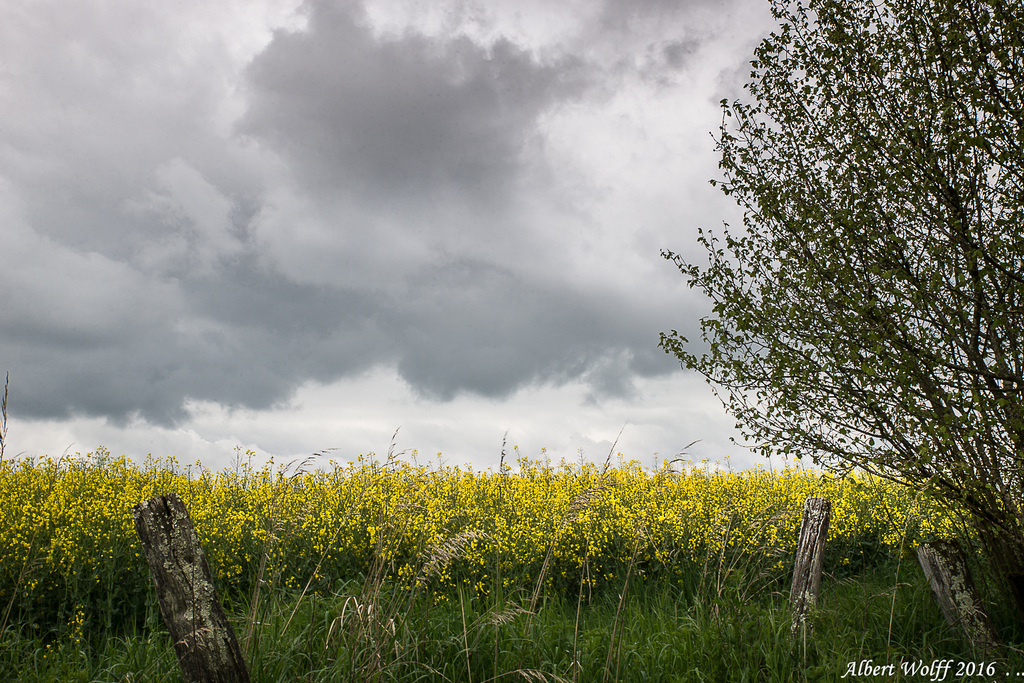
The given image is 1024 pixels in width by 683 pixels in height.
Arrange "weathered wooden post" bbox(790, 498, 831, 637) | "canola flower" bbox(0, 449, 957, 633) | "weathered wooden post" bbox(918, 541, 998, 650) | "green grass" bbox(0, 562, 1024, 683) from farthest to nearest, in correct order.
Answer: "canola flower" bbox(0, 449, 957, 633) < "weathered wooden post" bbox(918, 541, 998, 650) < "weathered wooden post" bbox(790, 498, 831, 637) < "green grass" bbox(0, 562, 1024, 683)

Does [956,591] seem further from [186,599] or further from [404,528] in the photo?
→ [186,599]

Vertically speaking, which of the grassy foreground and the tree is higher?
the tree

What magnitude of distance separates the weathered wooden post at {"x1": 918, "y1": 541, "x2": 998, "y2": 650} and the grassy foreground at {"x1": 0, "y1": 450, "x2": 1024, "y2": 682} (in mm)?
214

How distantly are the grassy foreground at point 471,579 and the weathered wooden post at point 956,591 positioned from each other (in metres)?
0.21

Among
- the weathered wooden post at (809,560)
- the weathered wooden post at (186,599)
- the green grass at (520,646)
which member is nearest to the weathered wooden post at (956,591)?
the green grass at (520,646)

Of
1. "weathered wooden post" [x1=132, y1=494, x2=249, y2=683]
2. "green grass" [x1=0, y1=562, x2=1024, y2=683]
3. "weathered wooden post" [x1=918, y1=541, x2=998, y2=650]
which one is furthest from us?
"weathered wooden post" [x1=918, y1=541, x2=998, y2=650]

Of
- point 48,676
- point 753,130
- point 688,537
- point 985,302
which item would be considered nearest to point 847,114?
point 753,130

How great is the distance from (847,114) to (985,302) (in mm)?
1917

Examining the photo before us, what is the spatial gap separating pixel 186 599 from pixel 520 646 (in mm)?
2038

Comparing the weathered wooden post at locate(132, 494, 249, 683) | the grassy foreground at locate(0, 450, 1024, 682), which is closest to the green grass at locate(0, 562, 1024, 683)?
the grassy foreground at locate(0, 450, 1024, 682)

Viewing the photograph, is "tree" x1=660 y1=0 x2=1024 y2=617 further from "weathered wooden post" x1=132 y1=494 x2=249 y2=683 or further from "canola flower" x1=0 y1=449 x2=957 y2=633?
"weathered wooden post" x1=132 y1=494 x2=249 y2=683

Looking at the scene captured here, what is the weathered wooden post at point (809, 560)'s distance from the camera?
4.77m

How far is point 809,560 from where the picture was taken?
4.95 metres

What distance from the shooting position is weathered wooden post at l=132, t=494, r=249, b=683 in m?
3.41
